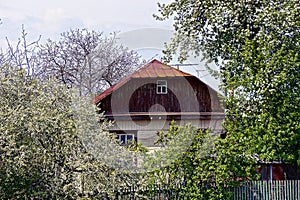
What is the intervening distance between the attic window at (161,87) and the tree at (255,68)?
5528 millimetres

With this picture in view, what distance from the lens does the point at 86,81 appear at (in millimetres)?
25406

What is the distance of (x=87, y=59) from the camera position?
26.5 metres

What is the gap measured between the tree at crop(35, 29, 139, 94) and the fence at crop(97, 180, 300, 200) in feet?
50.4

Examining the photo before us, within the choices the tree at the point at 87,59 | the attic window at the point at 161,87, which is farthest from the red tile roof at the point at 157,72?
the tree at the point at 87,59

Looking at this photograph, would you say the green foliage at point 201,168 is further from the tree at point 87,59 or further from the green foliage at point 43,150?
the tree at point 87,59

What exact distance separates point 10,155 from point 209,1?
793 centimetres

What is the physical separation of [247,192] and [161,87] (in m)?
9.71

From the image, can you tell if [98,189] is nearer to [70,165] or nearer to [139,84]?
[70,165]

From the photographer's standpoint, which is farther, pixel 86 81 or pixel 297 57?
pixel 86 81

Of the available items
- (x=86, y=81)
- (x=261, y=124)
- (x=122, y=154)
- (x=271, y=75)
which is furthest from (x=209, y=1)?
(x=86, y=81)

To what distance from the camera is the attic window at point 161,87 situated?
19812 mm

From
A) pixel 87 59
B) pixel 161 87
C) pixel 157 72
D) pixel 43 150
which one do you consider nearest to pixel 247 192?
pixel 43 150

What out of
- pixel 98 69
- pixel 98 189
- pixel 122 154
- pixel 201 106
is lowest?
pixel 98 189

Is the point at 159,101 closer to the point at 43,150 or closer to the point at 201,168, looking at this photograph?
the point at 201,168
